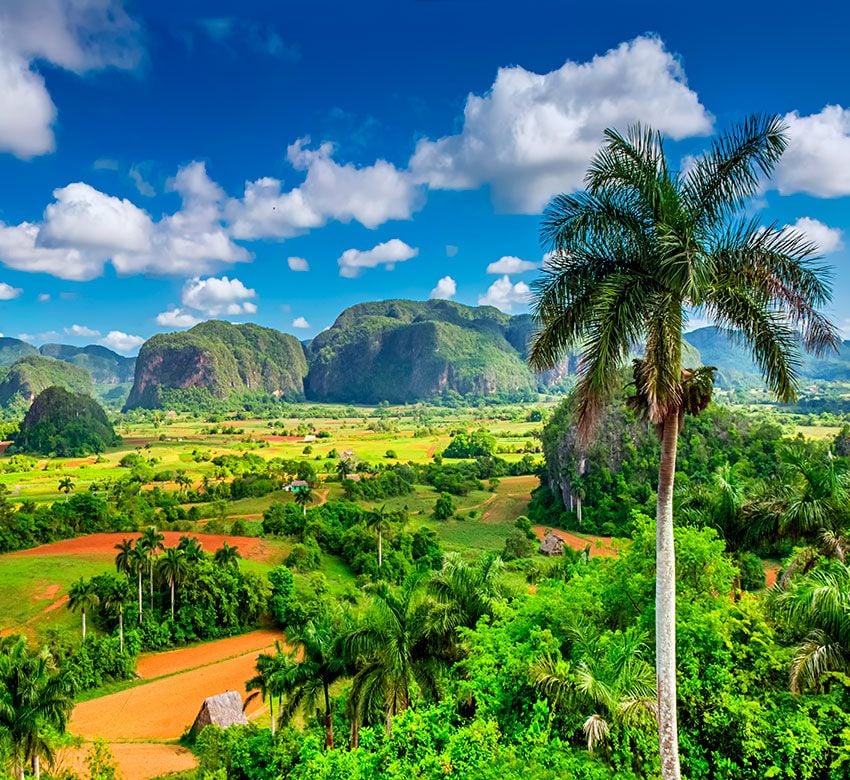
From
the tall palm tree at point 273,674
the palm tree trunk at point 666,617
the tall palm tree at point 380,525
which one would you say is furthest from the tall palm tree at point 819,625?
the tall palm tree at point 380,525

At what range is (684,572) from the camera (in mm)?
11453

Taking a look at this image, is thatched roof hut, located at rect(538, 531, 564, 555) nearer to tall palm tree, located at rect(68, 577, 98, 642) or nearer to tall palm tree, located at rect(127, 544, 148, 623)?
tall palm tree, located at rect(127, 544, 148, 623)

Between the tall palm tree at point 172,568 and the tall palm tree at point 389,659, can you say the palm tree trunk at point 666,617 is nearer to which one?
the tall palm tree at point 389,659

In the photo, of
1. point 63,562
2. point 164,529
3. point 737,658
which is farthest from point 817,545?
point 164,529

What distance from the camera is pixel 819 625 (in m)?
9.62

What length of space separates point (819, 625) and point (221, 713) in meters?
20.0

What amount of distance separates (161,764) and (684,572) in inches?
741

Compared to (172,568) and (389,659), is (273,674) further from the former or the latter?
(172,568)

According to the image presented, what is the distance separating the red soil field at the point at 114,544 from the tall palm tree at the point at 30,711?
88.8 feet

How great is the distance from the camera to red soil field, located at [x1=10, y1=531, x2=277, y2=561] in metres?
41.9

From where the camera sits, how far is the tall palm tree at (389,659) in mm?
13766

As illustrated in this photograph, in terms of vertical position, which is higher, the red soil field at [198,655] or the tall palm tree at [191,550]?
the tall palm tree at [191,550]

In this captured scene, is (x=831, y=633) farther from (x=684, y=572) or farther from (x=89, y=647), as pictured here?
(x=89, y=647)

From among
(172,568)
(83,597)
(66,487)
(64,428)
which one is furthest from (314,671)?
(64,428)
